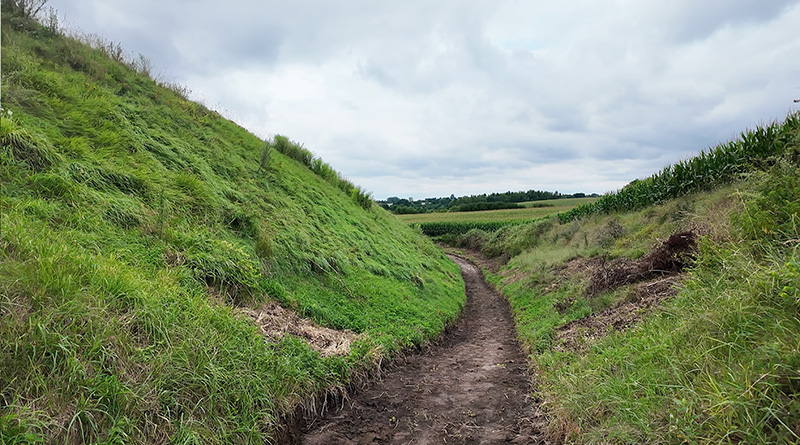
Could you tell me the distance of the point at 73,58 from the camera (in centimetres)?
1004

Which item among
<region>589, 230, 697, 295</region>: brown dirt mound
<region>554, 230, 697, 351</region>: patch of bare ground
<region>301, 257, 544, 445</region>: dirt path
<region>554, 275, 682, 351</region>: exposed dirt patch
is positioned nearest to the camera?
<region>301, 257, 544, 445</region>: dirt path

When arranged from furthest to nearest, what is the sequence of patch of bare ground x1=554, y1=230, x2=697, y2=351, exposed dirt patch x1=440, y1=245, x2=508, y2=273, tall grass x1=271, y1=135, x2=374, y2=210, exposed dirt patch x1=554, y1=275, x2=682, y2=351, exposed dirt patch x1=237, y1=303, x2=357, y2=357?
exposed dirt patch x1=440, y1=245, x2=508, y2=273, tall grass x1=271, y1=135, x2=374, y2=210, patch of bare ground x1=554, y1=230, x2=697, y2=351, exposed dirt patch x1=554, y1=275, x2=682, y2=351, exposed dirt patch x1=237, y1=303, x2=357, y2=357

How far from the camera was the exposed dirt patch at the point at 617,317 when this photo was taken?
6430mm

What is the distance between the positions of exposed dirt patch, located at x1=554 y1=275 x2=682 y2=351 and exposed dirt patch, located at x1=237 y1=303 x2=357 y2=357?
13.4 ft

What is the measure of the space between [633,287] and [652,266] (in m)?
0.74

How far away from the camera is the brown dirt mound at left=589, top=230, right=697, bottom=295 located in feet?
25.6

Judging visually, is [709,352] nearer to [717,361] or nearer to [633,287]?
[717,361]

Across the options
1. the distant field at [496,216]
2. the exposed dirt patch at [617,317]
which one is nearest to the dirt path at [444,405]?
the exposed dirt patch at [617,317]

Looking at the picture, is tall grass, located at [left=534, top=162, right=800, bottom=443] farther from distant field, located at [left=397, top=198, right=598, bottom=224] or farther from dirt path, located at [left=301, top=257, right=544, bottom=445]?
distant field, located at [left=397, top=198, right=598, bottom=224]

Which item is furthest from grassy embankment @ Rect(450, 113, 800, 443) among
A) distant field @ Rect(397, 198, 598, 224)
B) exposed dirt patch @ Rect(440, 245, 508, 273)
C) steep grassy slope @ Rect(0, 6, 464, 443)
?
distant field @ Rect(397, 198, 598, 224)

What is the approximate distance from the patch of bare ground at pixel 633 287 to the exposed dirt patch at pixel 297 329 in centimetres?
410

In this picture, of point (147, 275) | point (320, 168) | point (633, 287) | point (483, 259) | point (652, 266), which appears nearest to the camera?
point (147, 275)

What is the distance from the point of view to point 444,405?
5.65m

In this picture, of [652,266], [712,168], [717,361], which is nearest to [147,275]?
[717,361]
